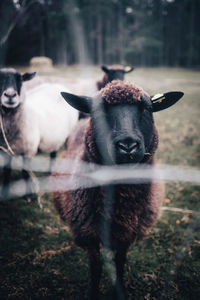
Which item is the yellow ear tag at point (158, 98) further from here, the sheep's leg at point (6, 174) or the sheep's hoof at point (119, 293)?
the sheep's leg at point (6, 174)

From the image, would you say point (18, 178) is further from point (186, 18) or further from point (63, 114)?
point (186, 18)

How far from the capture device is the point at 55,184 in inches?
122

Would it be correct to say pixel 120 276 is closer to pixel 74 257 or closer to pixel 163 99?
pixel 74 257

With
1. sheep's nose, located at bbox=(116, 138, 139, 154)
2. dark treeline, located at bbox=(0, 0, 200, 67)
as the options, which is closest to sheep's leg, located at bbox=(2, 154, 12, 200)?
sheep's nose, located at bbox=(116, 138, 139, 154)

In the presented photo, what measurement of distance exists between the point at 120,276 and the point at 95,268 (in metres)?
0.44

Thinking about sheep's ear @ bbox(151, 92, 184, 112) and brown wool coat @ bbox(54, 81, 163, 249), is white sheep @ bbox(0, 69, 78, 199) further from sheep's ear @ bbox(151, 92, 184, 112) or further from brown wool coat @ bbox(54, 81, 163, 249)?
Answer: sheep's ear @ bbox(151, 92, 184, 112)

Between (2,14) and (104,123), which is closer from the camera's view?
(104,123)

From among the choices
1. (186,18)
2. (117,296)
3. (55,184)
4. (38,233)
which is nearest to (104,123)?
(55,184)

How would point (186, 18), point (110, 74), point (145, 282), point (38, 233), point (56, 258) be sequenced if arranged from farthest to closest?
point (186, 18), point (110, 74), point (38, 233), point (56, 258), point (145, 282)

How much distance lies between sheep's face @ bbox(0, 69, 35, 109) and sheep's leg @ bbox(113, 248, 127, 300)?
2622mm

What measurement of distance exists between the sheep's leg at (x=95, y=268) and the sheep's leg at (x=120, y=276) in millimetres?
241

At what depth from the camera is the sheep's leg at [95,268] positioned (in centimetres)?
222

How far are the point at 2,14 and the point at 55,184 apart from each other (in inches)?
195

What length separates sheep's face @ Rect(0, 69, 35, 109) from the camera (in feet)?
10.7
